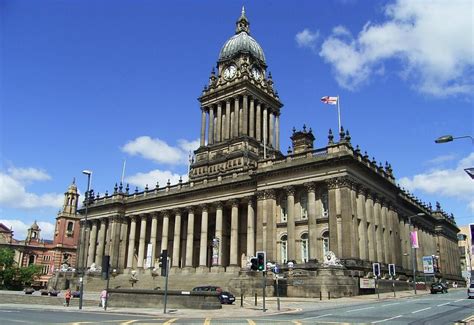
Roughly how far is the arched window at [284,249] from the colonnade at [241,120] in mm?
24810

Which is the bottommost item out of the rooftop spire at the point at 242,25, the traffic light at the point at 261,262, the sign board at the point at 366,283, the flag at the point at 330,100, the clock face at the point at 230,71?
the sign board at the point at 366,283

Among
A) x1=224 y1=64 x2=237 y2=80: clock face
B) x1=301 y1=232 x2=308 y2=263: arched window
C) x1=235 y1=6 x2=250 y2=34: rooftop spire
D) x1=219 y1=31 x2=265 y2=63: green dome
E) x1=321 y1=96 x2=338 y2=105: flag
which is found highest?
x1=235 y1=6 x2=250 y2=34: rooftop spire

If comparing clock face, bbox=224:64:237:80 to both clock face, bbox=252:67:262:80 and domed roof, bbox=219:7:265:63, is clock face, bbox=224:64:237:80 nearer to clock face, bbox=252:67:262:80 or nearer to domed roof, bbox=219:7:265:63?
domed roof, bbox=219:7:265:63

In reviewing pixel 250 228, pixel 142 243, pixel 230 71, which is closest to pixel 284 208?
pixel 250 228

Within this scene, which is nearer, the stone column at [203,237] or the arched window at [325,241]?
the arched window at [325,241]

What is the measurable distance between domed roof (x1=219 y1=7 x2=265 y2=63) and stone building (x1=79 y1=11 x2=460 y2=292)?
25cm

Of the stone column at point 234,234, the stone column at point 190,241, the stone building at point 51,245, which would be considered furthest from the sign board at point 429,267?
the stone building at point 51,245

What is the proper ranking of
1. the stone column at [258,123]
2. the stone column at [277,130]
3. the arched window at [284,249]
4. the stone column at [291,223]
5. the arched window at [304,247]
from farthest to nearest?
1. the stone column at [277,130]
2. the stone column at [258,123]
3. the arched window at [284,249]
4. the arched window at [304,247]
5. the stone column at [291,223]

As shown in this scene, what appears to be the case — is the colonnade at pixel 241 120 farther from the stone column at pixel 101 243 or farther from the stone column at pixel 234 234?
the stone column at pixel 101 243

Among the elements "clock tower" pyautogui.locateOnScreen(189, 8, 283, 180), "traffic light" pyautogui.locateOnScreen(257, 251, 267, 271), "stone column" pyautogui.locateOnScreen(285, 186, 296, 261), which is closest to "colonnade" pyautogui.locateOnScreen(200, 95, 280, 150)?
"clock tower" pyautogui.locateOnScreen(189, 8, 283, 180)

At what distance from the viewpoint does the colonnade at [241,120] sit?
7606cm

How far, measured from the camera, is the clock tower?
74.1 meters

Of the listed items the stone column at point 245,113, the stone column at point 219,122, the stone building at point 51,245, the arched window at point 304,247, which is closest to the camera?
the arched window at point 304,247

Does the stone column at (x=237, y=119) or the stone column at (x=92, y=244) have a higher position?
the stone column at (x=237, y=119)
